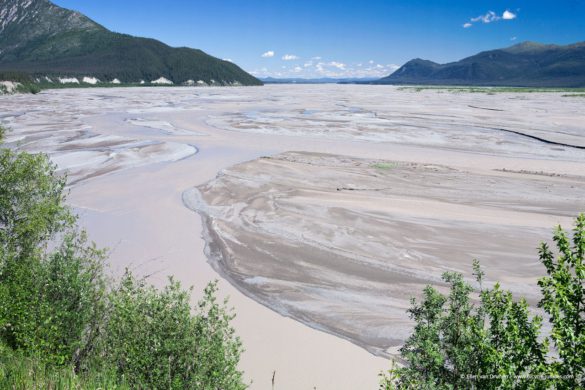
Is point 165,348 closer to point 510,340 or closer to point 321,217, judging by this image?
point 510,340

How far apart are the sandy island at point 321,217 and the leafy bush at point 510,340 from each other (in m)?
5.30

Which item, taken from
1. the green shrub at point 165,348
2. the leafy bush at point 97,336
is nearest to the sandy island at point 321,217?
the green shrub at point 165,348

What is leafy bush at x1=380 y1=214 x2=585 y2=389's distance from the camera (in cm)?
588

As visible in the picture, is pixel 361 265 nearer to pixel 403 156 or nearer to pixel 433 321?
pixel 433 321

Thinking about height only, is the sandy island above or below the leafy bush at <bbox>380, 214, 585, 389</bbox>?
below

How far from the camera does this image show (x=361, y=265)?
19438 millimetres

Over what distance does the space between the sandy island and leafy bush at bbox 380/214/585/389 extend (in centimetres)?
530

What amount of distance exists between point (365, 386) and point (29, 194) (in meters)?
12.5

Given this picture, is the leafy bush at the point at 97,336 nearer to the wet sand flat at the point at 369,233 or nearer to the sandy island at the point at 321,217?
the sandy island at the point at 321,217

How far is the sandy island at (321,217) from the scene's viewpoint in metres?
15.2

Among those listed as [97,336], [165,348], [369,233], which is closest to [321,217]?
[369,233]

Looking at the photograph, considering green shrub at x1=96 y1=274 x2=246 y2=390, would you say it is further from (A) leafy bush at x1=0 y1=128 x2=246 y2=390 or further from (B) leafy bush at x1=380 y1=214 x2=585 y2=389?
(B) leafy bush at x1=380 y1=214 x2=585 y2=389

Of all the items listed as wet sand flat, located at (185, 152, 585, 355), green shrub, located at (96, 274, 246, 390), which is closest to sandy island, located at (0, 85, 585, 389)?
wet sand flat, located at (185, 152, 585, 355)

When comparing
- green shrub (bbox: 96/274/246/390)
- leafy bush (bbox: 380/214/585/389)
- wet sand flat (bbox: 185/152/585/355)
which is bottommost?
wet sand flat (bbox: 185/152/585/355)
